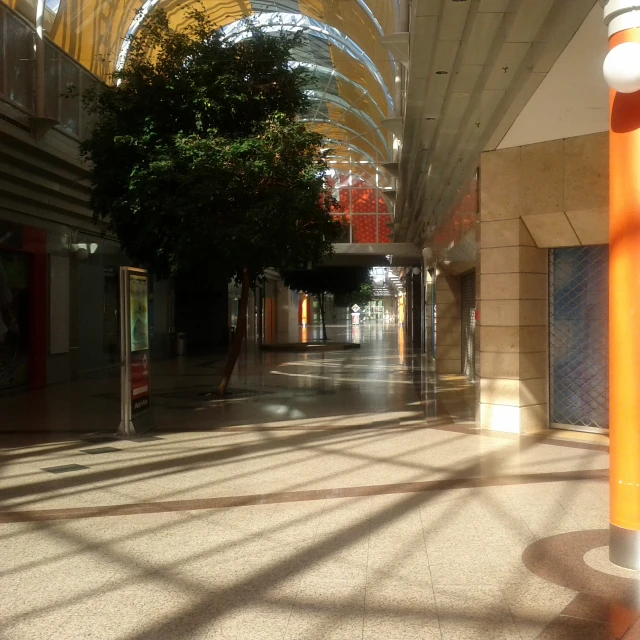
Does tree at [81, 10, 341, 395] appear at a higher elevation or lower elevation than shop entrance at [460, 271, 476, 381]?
higher

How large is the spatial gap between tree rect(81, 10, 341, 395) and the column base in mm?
8652

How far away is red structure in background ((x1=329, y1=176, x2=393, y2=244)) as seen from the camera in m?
37.6

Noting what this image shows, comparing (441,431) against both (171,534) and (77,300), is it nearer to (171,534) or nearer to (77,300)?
(171,534)

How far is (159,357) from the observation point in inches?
1041

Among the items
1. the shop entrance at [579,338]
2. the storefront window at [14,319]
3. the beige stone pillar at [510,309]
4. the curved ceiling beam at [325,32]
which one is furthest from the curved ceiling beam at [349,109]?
the shop entrance at [579,338]

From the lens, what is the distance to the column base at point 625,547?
14.2 feet

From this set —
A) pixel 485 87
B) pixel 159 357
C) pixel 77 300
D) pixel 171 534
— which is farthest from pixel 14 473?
pixel 159 357

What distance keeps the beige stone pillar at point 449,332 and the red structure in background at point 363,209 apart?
1889 centimetres

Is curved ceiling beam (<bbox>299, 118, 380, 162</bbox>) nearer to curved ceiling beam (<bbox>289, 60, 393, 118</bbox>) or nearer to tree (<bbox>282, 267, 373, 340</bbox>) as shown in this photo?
curved ceiling beam (<bbox>289, 60, 393, 118</bbox>)

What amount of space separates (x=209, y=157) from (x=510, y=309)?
209 inches

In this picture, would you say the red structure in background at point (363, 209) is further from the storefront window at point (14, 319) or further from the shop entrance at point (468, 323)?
the storefront window at point (14, 319)

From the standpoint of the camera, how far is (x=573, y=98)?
27.2 ft

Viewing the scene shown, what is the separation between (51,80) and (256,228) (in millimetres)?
7560

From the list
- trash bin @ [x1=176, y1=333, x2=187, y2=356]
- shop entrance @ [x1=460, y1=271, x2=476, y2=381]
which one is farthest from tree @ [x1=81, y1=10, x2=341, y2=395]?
trash bin @ [x1=176, y1=333, x2=187, y2=356]
